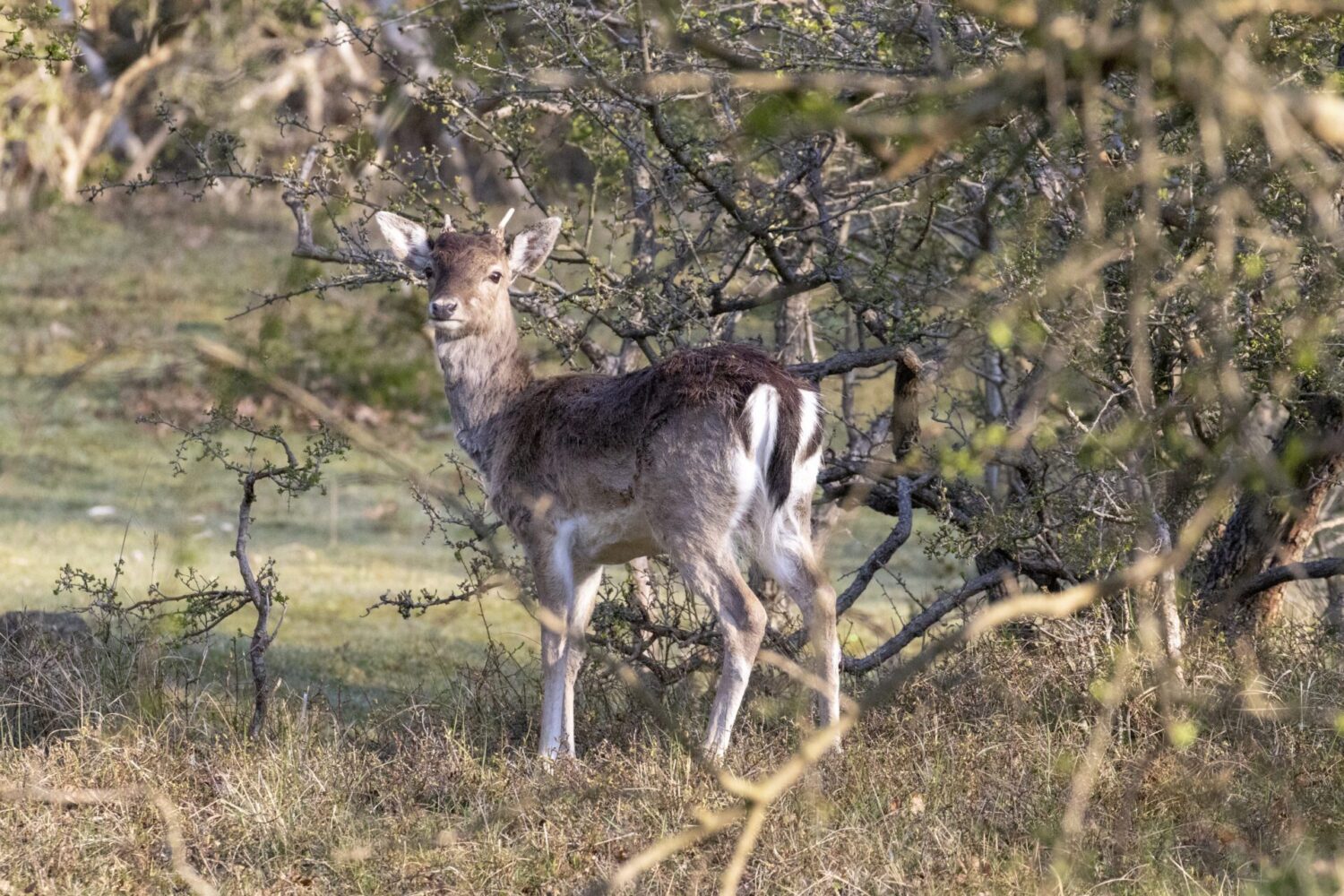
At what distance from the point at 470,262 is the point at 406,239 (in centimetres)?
33

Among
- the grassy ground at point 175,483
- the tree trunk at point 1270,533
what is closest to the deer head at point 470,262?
the grassy ground at point 175,483

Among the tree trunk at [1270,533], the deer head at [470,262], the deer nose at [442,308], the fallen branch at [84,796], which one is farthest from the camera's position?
the deer head at [470,262]

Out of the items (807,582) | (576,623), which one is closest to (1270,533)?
(807,582)

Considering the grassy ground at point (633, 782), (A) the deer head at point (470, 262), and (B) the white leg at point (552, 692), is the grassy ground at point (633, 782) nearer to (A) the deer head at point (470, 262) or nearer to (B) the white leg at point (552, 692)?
(B) the white leg at point (552, 692)

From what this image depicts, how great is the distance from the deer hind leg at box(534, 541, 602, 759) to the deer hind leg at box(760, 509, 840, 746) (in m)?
0.81

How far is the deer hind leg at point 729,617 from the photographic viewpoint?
5.89 m

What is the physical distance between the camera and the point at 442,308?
6.70 meters

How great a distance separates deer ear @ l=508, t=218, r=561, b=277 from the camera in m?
7.00

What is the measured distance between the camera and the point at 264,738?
604cm

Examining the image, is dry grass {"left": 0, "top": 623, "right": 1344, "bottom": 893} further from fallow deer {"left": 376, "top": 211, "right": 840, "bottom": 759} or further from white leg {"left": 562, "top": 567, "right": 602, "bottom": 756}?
fallow deer {"left": 376, "top": 211, "right": 840, "bottom": 759}

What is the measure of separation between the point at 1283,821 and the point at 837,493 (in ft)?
8.86

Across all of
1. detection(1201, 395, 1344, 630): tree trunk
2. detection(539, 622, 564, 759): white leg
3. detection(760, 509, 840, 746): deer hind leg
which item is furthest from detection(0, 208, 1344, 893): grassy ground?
detection(1201, 395, 1344, 630): tree trunk

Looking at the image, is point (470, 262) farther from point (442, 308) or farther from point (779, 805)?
point (779, 805)

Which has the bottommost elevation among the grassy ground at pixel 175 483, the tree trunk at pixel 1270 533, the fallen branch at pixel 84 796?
the grassy ground at pixel 175 483
